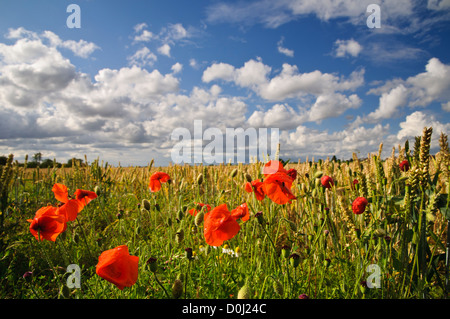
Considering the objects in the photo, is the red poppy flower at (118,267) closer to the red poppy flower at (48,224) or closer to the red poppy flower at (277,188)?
the red poppy flower at (48,224)

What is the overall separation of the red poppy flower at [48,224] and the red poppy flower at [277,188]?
3.73 feet

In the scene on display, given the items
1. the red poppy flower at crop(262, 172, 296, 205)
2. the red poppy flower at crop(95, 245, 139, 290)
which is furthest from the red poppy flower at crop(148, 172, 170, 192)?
the red poppy flower at crop(95, 245, 139, 290)

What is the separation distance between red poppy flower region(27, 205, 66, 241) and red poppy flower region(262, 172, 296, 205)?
1138 mm

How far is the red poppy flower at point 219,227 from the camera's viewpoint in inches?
52.3

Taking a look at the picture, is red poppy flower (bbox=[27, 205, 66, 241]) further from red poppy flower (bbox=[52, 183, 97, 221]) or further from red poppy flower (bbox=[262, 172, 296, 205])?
red poppy flower (bbox=[262, 172, 296, 205])

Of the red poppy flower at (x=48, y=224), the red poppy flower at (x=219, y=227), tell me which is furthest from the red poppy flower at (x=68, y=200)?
the red poppy flower at (x=219, y=227)

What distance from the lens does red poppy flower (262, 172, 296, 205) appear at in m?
1.49

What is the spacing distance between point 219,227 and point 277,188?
423mm

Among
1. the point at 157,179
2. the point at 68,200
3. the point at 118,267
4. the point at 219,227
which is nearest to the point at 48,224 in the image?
the point at 68,200
